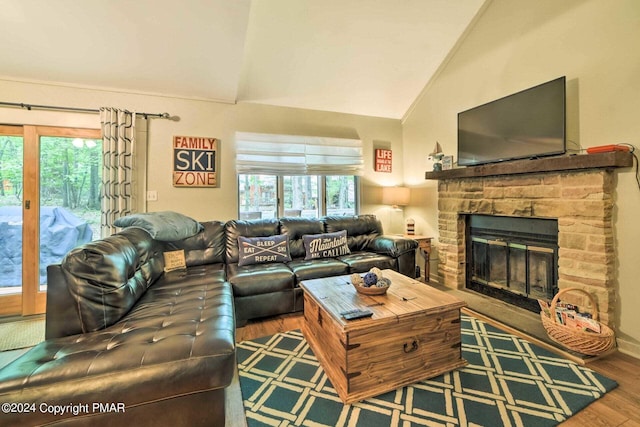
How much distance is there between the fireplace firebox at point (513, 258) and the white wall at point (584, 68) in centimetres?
51

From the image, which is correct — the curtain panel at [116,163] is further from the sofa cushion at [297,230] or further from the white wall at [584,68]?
the white wall at [584,68]

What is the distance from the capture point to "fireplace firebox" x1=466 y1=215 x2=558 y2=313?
2.55m

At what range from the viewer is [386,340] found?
1.60 metres

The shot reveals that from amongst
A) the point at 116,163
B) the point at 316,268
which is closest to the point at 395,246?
the point at 316,268

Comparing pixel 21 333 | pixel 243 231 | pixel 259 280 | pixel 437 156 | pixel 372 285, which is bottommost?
pixel 21 333

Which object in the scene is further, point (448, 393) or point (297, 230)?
point (297, 230)

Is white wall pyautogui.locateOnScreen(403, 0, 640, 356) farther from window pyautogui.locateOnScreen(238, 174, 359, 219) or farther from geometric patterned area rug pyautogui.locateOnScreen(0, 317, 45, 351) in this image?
geometric patterned area rug pyautogui.locateOnScreen(0, 317, 45, 351)

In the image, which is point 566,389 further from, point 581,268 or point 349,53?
point 349,53

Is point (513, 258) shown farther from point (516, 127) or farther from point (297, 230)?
point (297, 230)

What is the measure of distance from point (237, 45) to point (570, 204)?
3.21 metres

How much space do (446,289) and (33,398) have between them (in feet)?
11.6

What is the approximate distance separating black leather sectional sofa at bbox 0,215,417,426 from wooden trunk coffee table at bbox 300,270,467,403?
2.01 feet

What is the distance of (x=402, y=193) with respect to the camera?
4027mm

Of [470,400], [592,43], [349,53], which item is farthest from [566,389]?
[349,53]
